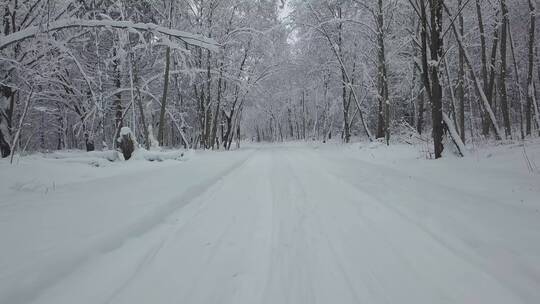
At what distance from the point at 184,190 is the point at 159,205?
3.30ft

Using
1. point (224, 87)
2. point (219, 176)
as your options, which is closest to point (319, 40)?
point (224, 87)

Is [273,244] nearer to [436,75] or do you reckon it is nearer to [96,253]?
[96,253]

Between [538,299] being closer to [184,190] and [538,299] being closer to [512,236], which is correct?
[512,236]

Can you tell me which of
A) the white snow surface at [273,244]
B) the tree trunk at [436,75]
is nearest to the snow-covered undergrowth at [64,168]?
the white snow surface at [273,244]

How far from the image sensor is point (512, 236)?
2512mm

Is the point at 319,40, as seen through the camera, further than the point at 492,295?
Yes

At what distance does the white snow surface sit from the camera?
1.82 m

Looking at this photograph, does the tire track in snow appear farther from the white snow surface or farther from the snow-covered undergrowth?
the snow-covered undergrowth

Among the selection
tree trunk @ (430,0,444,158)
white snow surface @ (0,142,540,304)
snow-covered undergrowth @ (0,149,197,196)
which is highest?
tree trunk @ (430,0,444,158)

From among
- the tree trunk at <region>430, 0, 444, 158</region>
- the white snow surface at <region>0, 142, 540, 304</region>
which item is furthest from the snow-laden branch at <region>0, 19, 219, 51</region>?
the tree trunk at <region>430, 0, 444, 158</region>

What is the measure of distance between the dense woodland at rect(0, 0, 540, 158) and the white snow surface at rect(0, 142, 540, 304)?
358 centimetres

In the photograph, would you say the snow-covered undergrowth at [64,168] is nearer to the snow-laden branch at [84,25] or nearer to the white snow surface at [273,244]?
the white snow surface at [273,244]

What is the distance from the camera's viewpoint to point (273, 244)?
2.58 m

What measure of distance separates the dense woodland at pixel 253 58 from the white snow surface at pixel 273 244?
3.58 metres
